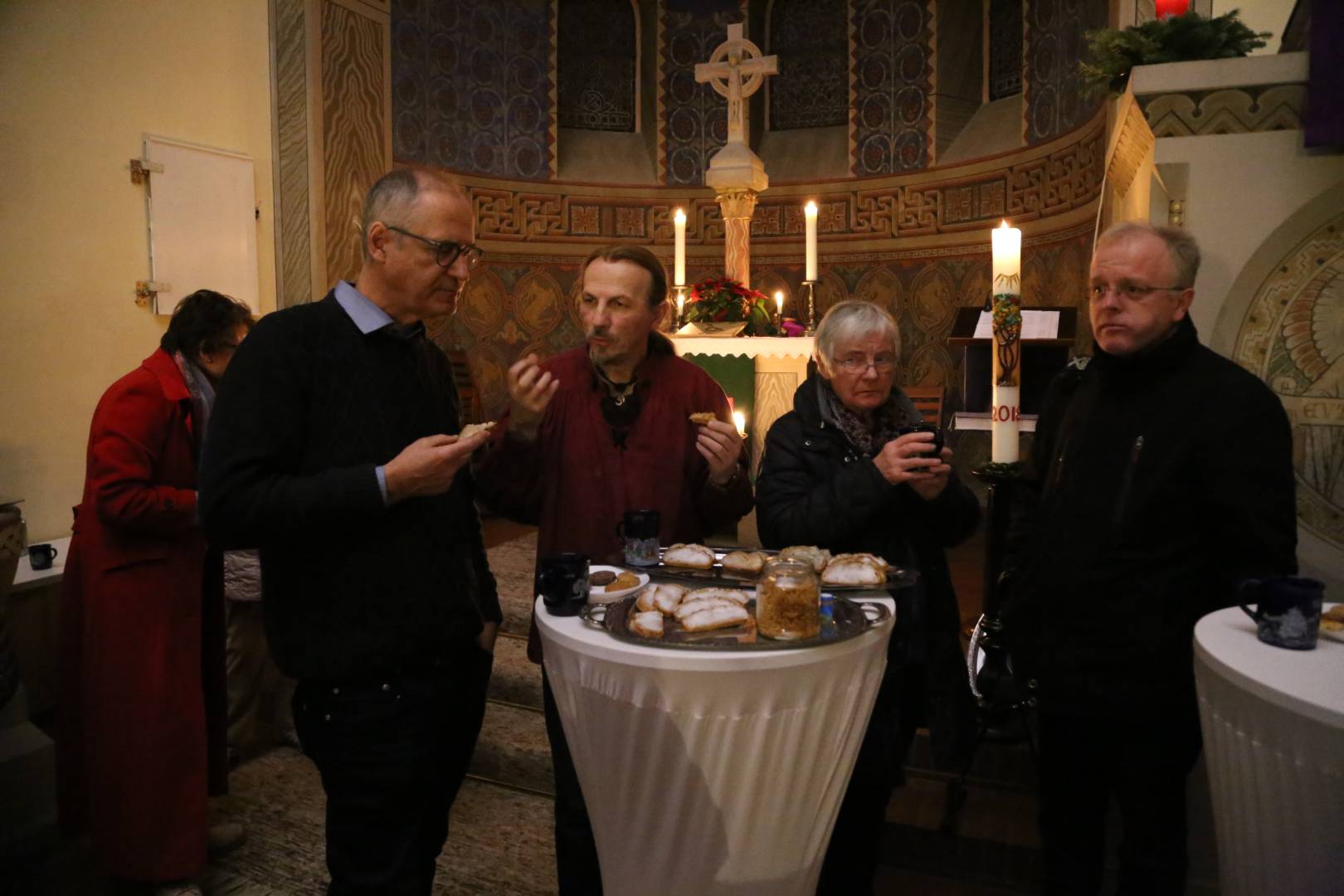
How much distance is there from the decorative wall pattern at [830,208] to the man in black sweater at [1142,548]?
4719 millimetres

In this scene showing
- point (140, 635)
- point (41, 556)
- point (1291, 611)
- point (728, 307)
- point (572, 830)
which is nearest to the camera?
point (1291, 611)

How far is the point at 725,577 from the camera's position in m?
1.80

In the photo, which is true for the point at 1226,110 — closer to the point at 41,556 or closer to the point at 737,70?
the point at 737,70

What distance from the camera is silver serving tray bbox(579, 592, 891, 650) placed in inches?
55.8

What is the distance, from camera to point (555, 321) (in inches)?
Answer: 299

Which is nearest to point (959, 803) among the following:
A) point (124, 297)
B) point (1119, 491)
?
point (1119, 491)

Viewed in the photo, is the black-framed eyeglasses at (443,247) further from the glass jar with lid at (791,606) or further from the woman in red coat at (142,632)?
Result: the woman in red coat at (142,632)

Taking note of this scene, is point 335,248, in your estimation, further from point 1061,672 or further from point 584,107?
point 1061,672

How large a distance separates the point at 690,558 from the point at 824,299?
5.84 m

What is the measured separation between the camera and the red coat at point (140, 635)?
233cm

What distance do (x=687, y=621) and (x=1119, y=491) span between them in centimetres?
89

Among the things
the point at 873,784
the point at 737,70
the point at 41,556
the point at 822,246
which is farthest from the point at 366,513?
the point at 822,246

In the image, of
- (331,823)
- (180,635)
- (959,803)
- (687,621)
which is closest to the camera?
(687,621)

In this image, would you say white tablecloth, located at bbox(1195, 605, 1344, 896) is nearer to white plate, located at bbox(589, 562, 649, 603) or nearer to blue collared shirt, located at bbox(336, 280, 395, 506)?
white plate, located at bbox(589, 562, 649, 603)
